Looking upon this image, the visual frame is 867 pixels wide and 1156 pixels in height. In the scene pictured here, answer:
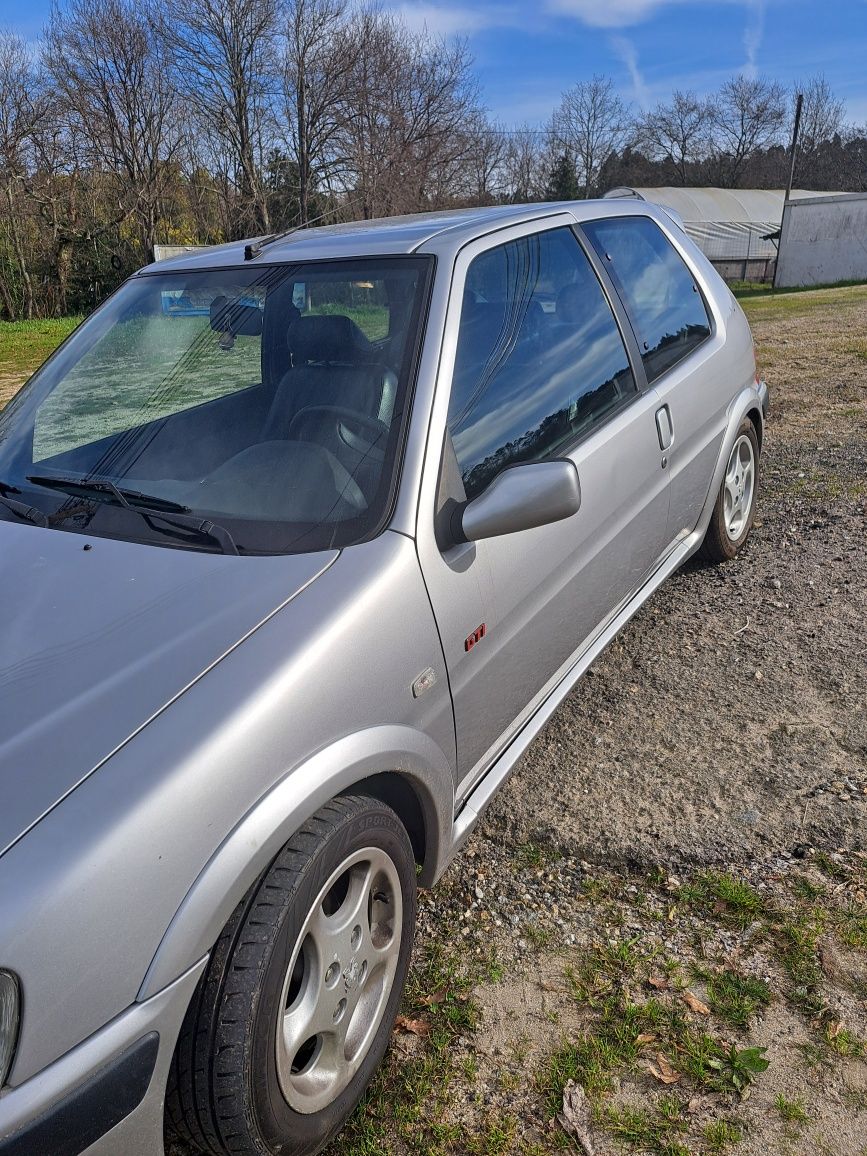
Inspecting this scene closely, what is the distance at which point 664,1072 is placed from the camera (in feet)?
6.45

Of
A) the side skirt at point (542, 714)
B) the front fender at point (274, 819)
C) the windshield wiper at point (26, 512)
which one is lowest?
the side skirt at point (542, 714)

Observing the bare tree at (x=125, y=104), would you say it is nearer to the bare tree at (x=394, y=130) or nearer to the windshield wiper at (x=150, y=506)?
the bare tree at (x=394, y=130)

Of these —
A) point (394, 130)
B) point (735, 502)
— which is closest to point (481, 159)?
point (394, 130)

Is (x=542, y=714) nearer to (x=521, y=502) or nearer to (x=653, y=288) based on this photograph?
(x=521, y=502)

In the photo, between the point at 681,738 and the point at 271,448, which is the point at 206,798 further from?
the point at 681,738

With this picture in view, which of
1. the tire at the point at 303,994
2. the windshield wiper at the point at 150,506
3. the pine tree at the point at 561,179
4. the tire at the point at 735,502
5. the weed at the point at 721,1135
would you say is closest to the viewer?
the tire at the point at 303,994

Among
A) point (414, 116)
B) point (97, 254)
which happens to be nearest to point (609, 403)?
point (97, 254)

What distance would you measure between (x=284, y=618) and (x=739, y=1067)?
1.46 m

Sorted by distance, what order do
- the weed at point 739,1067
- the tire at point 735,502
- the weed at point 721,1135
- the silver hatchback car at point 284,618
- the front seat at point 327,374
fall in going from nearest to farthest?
the silver hatchback car at point 284,618 → the weed at point 721,1135 → the weed at point 739,1067 → the front seat at point 327,374 → the tire at point 735,502

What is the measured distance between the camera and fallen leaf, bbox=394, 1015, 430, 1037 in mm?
2123

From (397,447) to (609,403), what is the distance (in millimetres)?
1144

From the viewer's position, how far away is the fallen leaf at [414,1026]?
2123 millimetres

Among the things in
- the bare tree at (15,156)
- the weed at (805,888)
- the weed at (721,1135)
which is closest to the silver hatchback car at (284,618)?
the weed at (721,1135)

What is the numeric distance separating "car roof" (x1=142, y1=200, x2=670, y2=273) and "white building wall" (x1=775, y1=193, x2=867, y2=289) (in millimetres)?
32083
